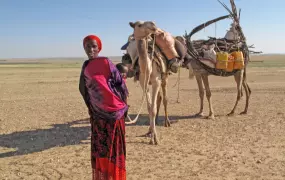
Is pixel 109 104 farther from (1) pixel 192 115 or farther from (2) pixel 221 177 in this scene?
(1) pixel 192 115

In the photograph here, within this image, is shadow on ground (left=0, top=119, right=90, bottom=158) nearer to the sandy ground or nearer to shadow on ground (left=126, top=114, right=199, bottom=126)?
the sandy ground

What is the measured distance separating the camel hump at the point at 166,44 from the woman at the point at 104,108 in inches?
128

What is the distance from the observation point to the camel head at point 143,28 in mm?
5750

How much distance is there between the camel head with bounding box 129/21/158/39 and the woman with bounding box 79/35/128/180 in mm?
1966

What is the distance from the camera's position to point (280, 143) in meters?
6.69

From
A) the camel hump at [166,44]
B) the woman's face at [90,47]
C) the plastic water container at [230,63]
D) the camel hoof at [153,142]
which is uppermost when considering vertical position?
the camel hump at [166,44]

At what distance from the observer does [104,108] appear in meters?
3.78

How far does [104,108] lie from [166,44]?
12.4ft

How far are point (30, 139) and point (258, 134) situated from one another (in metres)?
5.42

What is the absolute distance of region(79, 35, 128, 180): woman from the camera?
12.3 ft

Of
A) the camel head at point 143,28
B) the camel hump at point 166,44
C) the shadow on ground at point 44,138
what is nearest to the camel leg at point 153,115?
the camel hump at point 166,44

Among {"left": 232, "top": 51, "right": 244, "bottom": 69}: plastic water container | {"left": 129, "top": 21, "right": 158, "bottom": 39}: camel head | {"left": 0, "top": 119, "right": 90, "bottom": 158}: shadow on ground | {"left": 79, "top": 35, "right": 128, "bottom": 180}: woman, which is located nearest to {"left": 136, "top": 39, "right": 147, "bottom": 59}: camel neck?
{"left": 129, "top": 21, "right": 158, "bottom": 39}: camel head

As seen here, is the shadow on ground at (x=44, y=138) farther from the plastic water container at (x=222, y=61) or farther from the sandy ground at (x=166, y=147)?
the plastic water container at (x=222, y=61)

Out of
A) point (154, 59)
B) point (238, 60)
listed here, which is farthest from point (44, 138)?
point (238, 60)
